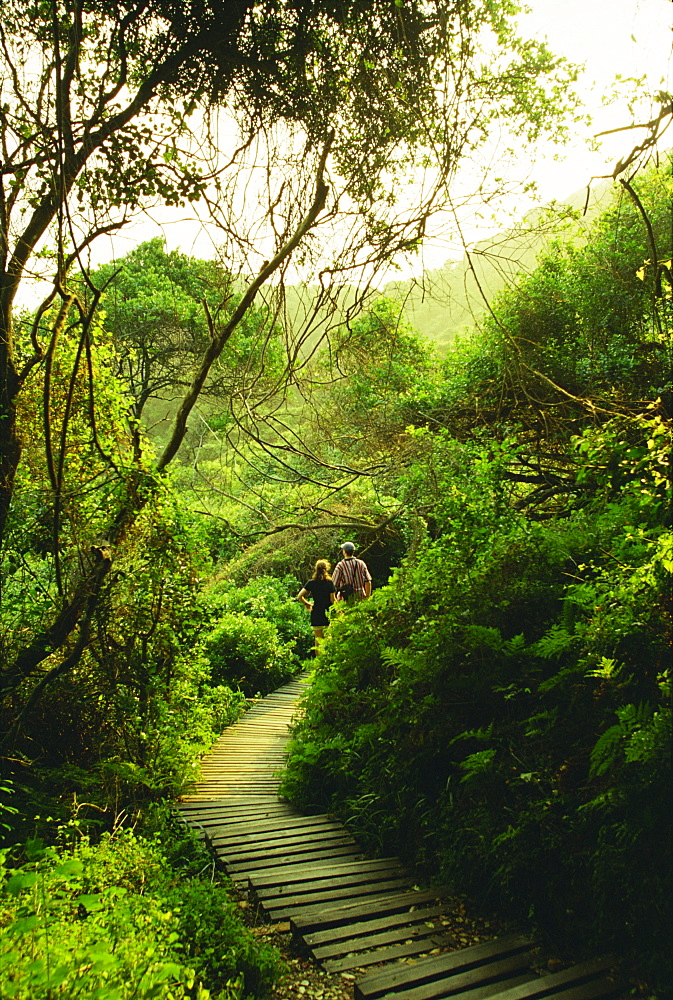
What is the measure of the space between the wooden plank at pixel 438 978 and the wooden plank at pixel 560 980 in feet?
0.49

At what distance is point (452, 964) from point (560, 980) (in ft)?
1.47

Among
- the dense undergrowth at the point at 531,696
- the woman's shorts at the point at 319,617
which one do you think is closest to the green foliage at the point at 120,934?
the dense undergrowth at the point at 531,696

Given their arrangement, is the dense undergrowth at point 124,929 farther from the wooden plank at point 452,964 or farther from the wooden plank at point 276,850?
the wooden plank at point 452,964

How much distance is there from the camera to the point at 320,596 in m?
9.28

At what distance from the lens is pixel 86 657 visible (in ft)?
17.7

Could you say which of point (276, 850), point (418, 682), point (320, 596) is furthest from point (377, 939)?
point (320, 596)

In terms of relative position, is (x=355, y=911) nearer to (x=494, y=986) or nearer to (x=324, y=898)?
(x=324, y=898)

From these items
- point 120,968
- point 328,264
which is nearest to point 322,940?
point 120,968

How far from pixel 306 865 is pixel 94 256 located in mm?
4218

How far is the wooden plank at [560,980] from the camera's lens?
2521 mm

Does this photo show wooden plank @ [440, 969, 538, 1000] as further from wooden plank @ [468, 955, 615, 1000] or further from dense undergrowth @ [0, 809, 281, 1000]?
A: dense undergrowth @ [0, 809, 281, 1000]

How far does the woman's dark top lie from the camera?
9273 millimetres

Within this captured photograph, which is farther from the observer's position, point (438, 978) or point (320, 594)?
point (320, 594)

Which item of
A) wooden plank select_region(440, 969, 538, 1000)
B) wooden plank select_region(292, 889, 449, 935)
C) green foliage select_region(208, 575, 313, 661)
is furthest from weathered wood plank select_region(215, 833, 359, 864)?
green foliage select_region(208, 575, 313, 661)
